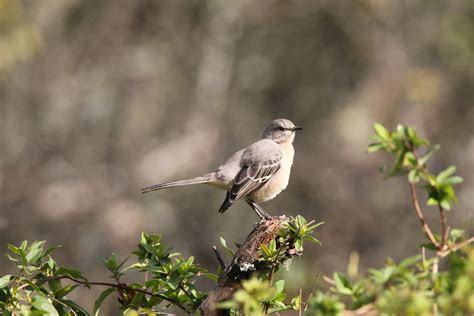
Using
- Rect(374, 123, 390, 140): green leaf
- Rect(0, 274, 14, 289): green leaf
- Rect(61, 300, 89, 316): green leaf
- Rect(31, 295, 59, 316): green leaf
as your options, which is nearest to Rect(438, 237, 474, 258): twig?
Rect(374, 123, 390, 140): green leaf

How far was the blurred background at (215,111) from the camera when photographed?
1536cm

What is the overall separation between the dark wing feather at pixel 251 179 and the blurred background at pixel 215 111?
23.4 feet

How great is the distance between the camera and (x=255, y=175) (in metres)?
7.75

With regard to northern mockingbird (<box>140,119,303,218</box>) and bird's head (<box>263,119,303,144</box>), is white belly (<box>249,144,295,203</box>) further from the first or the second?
bird's head (<box>263,119,303,144</box>)

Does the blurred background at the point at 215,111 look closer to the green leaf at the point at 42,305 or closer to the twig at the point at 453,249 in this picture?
the green leaf at the point at 42,305

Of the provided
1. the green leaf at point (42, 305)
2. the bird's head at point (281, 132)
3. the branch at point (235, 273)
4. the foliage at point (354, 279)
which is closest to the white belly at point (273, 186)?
the bird's head at point (281, 132)

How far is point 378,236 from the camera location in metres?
15.5

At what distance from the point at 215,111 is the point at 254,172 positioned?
9394 millimetres

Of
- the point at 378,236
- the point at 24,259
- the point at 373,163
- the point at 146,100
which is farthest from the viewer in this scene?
the point at 146,100

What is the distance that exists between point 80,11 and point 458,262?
15180mm

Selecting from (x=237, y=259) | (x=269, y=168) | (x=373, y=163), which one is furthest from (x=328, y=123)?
(x=237, y=259)

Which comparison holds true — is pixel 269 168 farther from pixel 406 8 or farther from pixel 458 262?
pixel 406 8

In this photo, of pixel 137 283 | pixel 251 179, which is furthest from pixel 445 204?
pixel 251 179

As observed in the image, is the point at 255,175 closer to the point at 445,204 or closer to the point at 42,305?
the point at 42,305
